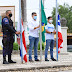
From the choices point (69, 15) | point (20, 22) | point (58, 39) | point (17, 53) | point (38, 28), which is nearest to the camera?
point (20, 22)

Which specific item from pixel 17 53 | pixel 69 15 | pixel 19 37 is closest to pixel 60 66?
pixel 19 37

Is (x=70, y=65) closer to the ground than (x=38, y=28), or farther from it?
closer to the ground

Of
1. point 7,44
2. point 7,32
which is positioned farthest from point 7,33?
point 7,44

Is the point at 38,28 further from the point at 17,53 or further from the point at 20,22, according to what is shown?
the point at 17,53

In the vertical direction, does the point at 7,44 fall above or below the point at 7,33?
below

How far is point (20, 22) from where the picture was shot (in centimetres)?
878

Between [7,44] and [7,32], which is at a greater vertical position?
[7,32]

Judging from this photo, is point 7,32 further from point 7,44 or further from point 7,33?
point 7,44

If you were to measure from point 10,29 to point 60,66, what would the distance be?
6.11 ft

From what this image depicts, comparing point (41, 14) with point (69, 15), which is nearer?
point (41, 14)

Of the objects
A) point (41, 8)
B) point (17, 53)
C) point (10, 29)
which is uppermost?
point (41, 8)

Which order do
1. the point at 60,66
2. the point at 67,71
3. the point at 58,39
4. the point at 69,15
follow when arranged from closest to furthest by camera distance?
the point at 67,71 → the point at 60,66 → the point at 58,39 → the point at 69,15

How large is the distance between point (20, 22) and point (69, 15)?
207 ft

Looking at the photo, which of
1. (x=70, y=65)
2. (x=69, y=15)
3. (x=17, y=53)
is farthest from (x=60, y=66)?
(x=69, y=15)
